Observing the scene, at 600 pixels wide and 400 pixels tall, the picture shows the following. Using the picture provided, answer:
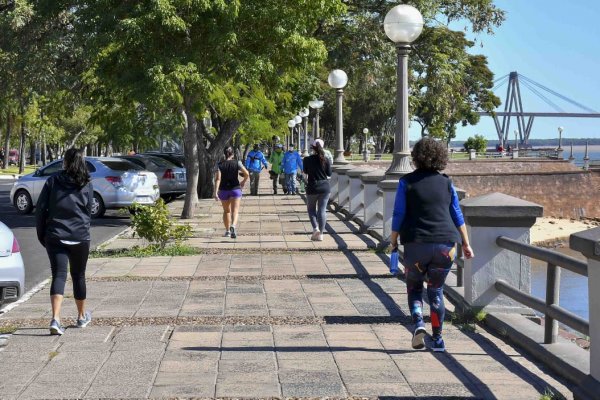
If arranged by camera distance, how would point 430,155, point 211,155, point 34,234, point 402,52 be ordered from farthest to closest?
1. point 211,155
2. point 34,234
3. point 402,52
4. point 430,155

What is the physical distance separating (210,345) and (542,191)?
171 ft

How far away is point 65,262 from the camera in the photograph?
28.0 ft

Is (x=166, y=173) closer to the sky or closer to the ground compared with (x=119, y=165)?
closer to the ground

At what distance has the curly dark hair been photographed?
24.8 feet

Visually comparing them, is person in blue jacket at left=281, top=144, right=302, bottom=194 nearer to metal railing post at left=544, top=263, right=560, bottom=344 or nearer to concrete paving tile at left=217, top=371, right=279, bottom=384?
metal railing post at left=544, top=263, right=560, bottom=344

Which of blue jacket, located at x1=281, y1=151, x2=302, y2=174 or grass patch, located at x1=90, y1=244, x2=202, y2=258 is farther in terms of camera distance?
blue jacket, located at x1=281, y1=151, x2=302, y2=174

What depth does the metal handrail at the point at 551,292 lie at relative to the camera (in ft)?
21.9

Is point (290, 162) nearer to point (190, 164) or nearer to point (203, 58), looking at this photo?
point (190, 164)

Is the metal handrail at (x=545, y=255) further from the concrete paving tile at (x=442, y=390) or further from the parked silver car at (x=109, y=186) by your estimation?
the parked silver car at (x=109, y=186)

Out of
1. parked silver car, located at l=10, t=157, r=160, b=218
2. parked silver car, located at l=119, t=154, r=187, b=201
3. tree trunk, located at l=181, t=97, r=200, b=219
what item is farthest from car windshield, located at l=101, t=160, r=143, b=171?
parked silver car, located at l=119, t=154, r=187, b=201

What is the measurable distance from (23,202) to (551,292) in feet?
64.1

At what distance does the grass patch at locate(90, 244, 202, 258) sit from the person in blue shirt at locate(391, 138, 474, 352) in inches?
291

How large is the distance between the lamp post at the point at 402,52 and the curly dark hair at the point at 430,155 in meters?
6.55

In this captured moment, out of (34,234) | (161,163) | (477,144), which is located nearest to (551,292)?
(34,234)
